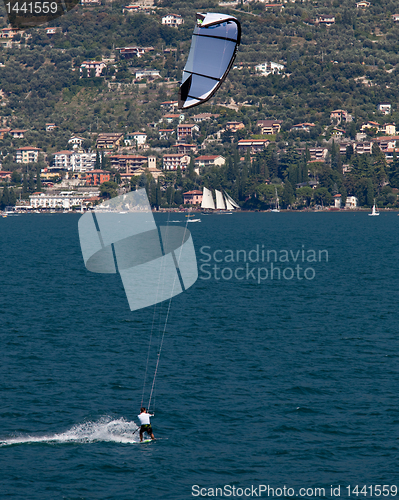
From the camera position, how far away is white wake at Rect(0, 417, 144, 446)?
23.4 meters

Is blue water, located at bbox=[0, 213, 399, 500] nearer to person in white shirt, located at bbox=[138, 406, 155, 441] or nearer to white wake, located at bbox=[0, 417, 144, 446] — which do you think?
white wake, located at bbox=[0, 417, 144, 446]

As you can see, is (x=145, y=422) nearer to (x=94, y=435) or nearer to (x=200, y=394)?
(x=94, y=435)

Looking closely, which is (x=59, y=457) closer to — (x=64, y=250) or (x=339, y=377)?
(x=339, y=377)

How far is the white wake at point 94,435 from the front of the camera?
23436mm

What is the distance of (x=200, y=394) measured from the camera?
2803 centimetres

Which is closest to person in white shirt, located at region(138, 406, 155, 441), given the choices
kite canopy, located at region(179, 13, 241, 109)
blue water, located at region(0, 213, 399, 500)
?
blue water, located at region(0, 213, 399, 500)

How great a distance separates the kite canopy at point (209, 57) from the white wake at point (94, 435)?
1155 centimetres

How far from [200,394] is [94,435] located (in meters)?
5.59

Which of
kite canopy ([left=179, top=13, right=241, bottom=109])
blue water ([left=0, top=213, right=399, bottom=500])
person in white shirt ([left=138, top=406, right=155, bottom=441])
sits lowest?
blue water ([left=0, top=213, right=399, bottom=500])

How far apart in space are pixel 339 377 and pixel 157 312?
70.7 ft

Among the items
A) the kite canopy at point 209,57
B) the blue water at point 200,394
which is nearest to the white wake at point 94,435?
the blue water at point 200,394

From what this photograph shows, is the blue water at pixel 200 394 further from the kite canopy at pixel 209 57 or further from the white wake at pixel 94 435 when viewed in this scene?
the kite canopy at pixel 209 57

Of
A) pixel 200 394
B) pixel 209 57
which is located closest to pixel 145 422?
pixel 200 394

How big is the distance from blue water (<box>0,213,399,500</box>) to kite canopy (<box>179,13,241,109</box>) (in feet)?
38.5
